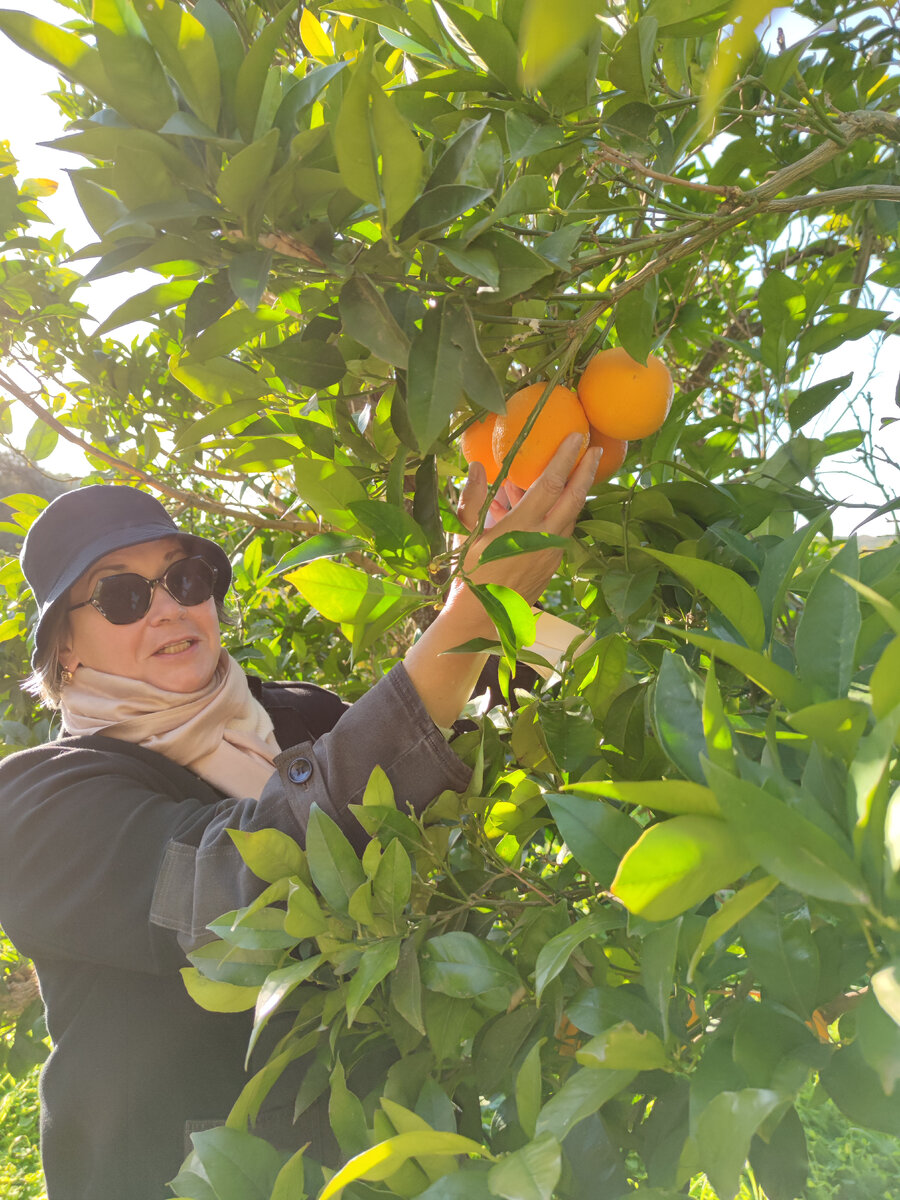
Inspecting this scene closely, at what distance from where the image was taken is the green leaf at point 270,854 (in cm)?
70

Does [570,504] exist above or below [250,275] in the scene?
below

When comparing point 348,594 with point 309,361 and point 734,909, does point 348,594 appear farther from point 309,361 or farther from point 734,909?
point 734,909

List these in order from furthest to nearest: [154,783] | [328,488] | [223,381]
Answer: [154,783], [223,381], [328,488]

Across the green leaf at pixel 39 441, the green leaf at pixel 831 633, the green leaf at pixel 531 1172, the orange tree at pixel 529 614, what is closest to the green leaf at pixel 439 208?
the orange tree at pixel 529 614

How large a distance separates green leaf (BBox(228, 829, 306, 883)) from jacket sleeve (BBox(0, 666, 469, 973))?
0.10m

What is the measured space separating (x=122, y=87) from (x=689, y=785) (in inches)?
21.2

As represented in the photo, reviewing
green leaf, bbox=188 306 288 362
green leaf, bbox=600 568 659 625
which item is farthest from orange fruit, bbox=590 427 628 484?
green leaf, bbox=188 306 288 362

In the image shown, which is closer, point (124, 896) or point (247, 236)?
point (247, 236)

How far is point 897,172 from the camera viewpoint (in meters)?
1.04

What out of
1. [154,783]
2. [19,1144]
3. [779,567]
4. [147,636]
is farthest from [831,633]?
[19,1144]

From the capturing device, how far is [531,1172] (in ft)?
1.40

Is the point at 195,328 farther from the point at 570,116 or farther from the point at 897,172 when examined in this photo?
the point at 897,172

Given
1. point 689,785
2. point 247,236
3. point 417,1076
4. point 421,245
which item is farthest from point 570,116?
point 417,1076

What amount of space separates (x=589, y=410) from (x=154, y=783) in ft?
2.93
